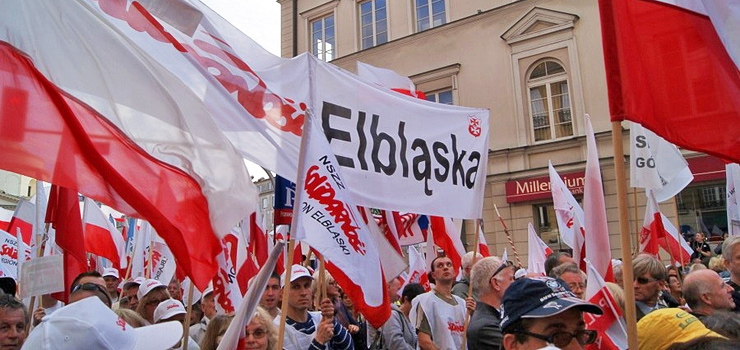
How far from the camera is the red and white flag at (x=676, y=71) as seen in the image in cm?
295

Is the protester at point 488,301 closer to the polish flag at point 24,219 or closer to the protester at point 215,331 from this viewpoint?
the protester at point 215,331

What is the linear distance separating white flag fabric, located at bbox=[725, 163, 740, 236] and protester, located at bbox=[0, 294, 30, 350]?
7.35 m

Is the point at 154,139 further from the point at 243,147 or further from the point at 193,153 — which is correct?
the point at 243,147

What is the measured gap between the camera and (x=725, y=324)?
97.9 inches

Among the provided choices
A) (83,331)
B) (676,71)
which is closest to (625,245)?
(676,71)

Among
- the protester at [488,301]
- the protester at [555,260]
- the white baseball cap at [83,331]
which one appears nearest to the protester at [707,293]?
the protester at [488,301]

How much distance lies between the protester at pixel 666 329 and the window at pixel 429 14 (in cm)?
1810

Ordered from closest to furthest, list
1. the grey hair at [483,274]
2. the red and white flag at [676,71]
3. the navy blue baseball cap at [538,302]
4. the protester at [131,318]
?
the navy blue baseball cap at [538,302] < the red and white flag at [676,71] < the grey hair at [483,274] < the protester at [131,318]

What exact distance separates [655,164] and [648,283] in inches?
143

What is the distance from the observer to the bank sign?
1612cm

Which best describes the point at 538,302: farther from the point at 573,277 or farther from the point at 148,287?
the point at 148,287

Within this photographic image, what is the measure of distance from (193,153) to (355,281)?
1.28 m

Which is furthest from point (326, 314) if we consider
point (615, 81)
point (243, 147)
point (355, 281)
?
point (615, 81)

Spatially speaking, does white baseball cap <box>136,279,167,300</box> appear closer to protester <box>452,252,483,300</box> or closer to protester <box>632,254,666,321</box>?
protester <box>452,252,483,300</box>
